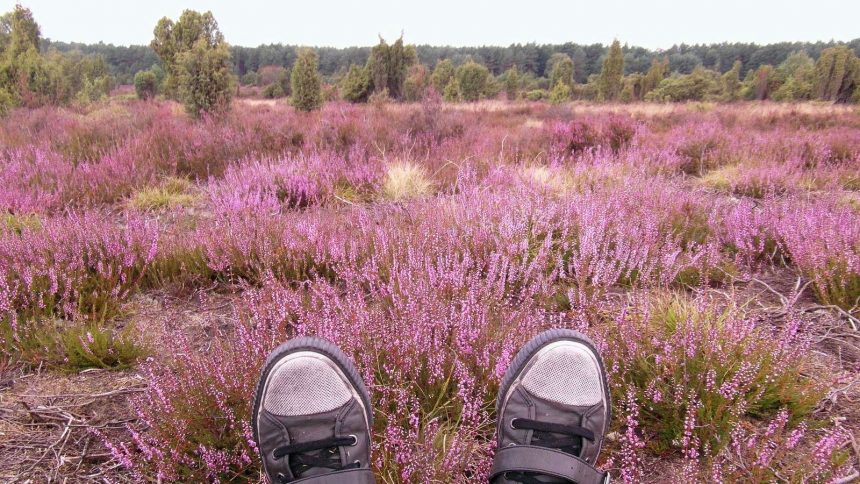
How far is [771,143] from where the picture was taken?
7.25 meters

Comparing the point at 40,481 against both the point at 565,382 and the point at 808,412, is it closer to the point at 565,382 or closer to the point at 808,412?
the point at 565,382

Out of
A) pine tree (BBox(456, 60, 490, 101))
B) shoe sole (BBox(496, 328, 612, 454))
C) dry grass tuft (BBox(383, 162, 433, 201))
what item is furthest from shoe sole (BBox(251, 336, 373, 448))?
pine tree (BBox(456, 60, 490, 101))

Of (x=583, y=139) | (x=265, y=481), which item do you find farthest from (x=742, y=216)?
(x=583, y=139)

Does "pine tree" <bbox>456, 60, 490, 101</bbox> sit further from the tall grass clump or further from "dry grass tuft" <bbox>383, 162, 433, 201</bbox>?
the tall grass clump

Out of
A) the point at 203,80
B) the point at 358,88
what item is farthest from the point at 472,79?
the point at 203,80

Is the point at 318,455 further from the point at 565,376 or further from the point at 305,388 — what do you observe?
the point at 565,376

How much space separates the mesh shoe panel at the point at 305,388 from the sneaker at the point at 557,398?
0.61 meters

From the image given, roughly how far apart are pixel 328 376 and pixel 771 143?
848 centimetres

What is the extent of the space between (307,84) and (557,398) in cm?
1482

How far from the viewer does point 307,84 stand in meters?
14.6

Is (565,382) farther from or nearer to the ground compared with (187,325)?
farther from the ground

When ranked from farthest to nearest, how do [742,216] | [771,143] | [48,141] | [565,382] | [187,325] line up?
[771,143] → [48,141] → [742,216] → [187,325] → [565,382]

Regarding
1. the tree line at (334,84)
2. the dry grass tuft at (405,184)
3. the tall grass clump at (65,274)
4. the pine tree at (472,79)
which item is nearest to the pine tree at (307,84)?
the tree line at (334,84)

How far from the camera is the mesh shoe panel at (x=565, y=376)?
1664 millimetres
